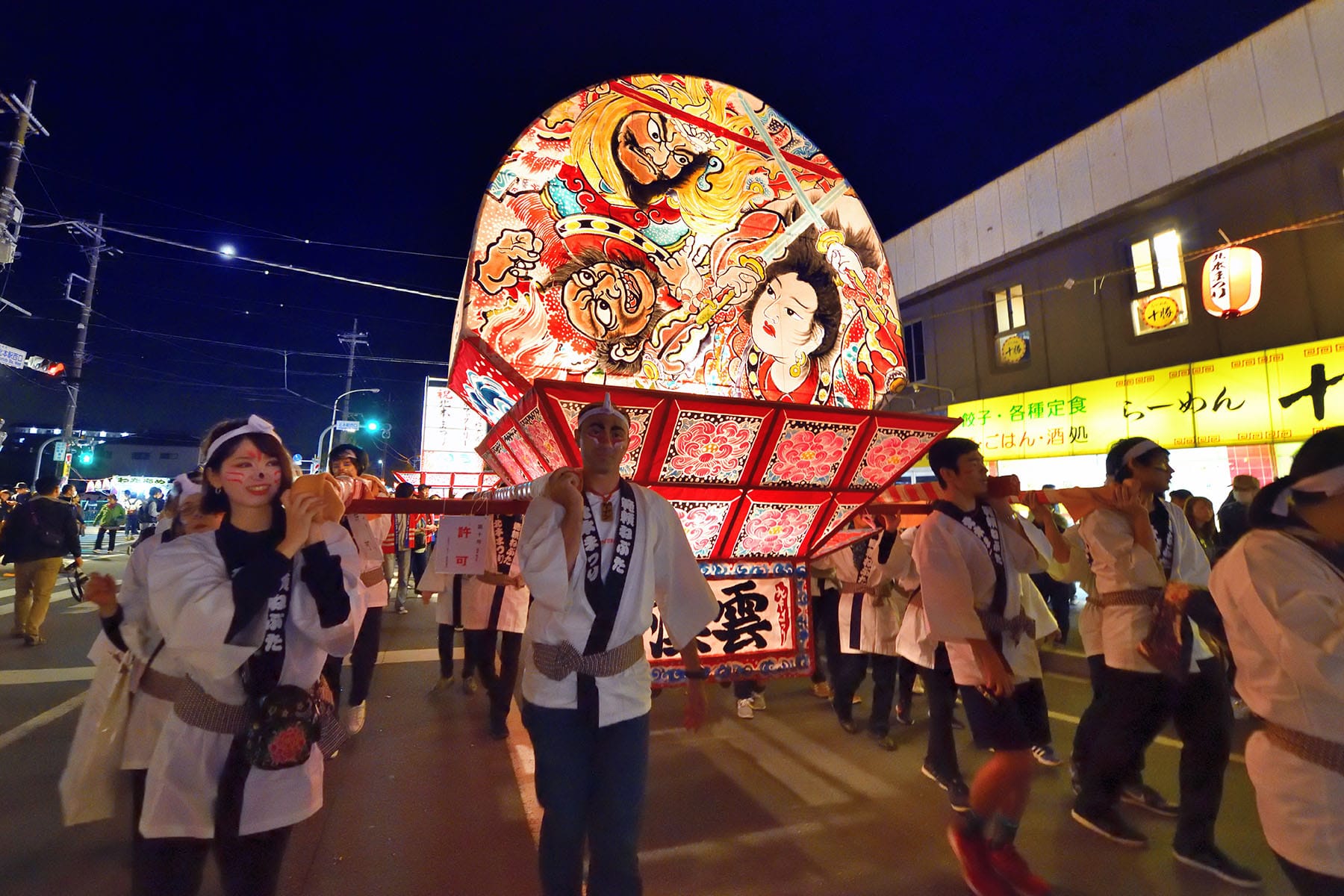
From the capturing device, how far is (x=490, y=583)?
4520 millimetres

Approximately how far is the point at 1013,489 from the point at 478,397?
2.63m

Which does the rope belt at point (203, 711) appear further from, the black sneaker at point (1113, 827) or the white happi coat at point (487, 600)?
the black sneaker at point (1113, 827)

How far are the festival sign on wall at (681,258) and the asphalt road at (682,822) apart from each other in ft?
6.94

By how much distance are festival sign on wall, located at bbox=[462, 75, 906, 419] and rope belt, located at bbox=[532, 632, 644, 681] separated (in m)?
1.05

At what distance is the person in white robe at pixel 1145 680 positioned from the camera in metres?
2.60

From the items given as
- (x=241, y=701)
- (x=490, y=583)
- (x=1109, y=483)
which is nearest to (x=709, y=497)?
(x=241, y=701)

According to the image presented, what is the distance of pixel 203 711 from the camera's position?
64.6 inches

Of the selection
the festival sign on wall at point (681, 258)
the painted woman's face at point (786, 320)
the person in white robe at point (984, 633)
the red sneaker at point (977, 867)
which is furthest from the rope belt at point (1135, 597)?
the painted woman's face at point (786, 320)

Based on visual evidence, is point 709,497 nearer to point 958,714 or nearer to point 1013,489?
point 1013,489

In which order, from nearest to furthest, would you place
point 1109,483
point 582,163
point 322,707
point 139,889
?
point 139,889 < point 322,707 < point 582,163 < point 1109,483

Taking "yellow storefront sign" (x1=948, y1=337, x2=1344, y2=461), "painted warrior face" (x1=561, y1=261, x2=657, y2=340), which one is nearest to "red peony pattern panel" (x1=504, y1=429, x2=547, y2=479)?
"painted warrior face" (x1=561, y1=261, x2=657, y2=340)

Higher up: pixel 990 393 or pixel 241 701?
pixel 990 393

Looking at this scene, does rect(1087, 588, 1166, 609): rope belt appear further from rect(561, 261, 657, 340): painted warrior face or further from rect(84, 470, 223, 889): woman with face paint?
rect(84, 470, 223, 889): woman with face paint

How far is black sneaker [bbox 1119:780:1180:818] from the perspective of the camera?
3137 mm
